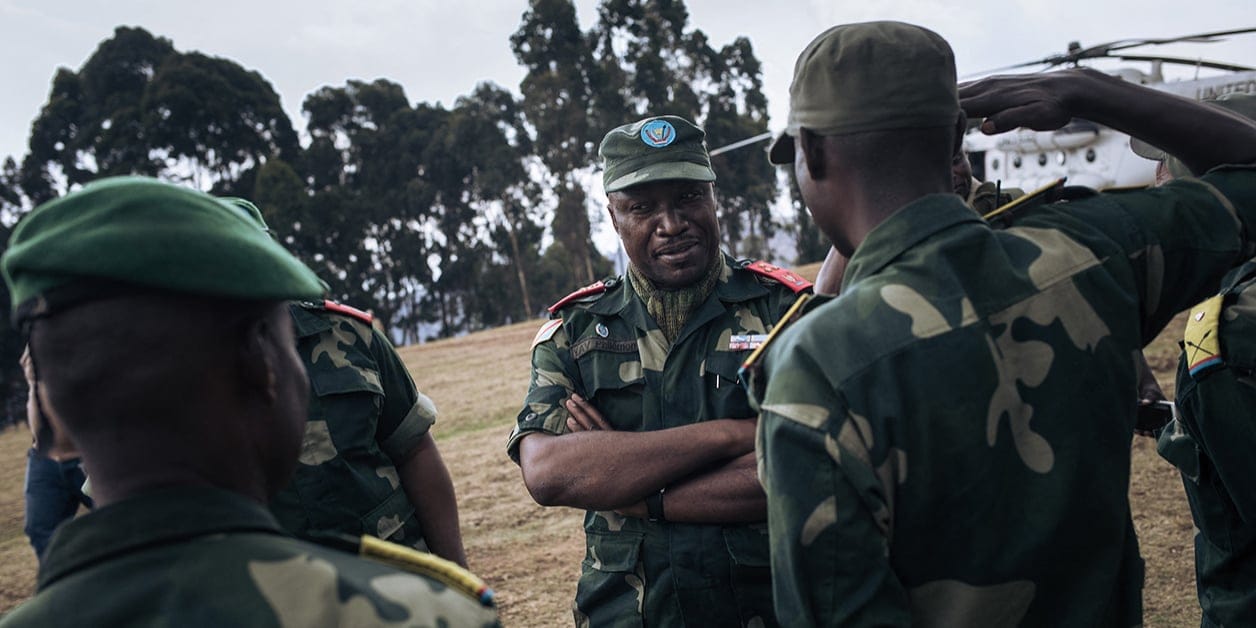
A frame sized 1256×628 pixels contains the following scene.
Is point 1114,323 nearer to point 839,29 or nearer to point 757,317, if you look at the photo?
point 839,29

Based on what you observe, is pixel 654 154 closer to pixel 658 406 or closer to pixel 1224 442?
pixel 658 406

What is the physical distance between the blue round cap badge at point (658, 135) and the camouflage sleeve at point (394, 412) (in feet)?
3.42

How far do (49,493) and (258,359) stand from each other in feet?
15.5

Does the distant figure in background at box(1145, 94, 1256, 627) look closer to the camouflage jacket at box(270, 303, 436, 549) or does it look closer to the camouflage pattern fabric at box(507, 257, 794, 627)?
the camouflage pattern fabric at box(507, 257, 794, 627)

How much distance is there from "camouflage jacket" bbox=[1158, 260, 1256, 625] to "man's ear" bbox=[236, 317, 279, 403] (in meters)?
2.37

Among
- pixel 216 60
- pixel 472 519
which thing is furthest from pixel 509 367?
pixel 216 60

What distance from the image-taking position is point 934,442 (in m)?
1.46

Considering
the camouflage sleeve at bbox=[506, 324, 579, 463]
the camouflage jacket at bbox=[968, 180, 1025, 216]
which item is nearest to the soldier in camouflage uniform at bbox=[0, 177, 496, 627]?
the camouflage sleeve at bbox=[506, 324, 579, 463]

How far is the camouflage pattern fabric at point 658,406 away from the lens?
2.50 m

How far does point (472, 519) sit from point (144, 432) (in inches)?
267

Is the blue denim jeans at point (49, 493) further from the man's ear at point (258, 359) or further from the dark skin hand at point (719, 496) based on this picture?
the man's ear at point (258, 359)

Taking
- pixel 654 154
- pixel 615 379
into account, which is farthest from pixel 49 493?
pixel 654 154

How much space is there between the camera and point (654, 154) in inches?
114

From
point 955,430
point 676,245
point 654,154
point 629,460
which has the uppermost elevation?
point 654,154
